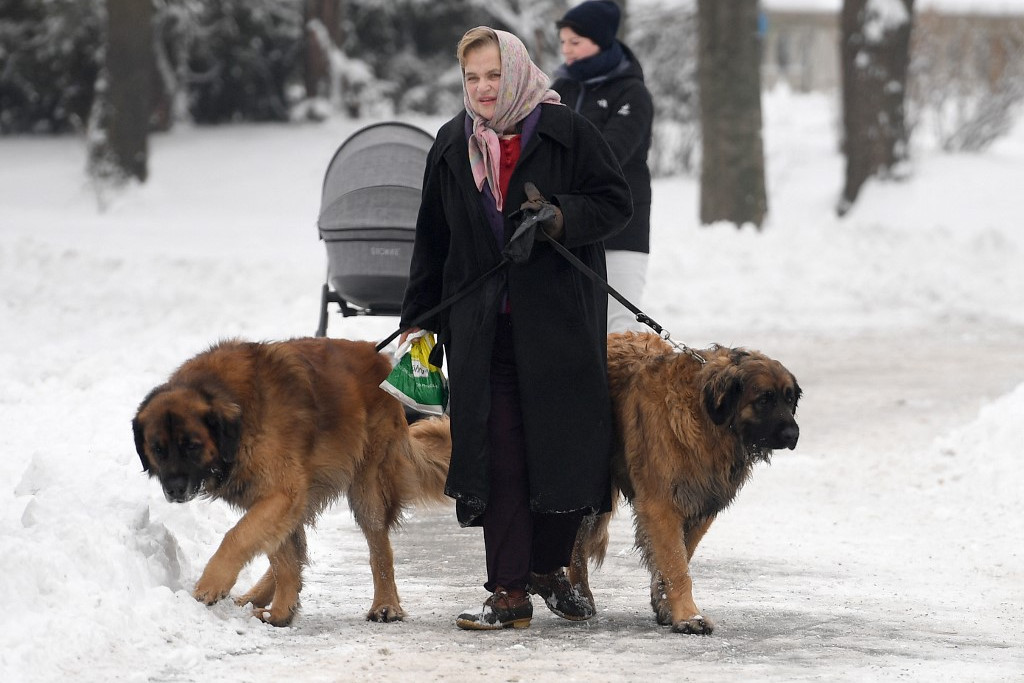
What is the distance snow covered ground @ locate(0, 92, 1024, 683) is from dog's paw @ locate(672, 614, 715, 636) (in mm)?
58

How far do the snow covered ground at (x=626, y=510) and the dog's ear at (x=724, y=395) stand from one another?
2.67 feet

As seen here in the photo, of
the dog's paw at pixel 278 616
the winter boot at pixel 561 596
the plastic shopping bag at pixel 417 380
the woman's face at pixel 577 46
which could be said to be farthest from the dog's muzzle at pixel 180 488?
the woman's face at pixel 577 46

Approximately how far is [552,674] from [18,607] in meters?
1.70

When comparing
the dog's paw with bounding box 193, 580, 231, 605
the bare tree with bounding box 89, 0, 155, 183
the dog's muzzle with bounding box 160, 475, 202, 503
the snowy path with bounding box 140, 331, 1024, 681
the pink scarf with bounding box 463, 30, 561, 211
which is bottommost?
the snowy path with bounding box 140, 331, 1024, 681

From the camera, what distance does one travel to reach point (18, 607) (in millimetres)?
4305

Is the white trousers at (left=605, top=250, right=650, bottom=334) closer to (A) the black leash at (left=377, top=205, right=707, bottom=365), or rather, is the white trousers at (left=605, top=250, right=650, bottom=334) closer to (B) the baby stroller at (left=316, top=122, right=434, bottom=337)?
(B) the baby stroller at (left=316, top=122, right=434, bottom=337)

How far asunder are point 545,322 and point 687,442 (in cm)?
71

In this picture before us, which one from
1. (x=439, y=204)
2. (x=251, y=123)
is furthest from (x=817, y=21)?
(x=439, y=204)

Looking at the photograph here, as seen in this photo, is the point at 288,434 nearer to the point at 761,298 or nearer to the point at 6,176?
the point at 761,298

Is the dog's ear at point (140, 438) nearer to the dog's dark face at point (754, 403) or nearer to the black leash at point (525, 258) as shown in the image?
the black leash at point (525, 258)

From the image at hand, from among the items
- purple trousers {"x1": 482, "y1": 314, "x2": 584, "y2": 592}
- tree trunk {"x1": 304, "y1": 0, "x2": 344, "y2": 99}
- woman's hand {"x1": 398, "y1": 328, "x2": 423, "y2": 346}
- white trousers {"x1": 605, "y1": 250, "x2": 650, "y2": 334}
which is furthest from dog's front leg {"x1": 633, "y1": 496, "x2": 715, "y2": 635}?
tree trunk {"x1": 304, "y1": 0, "x2": 344, "y2": 99}

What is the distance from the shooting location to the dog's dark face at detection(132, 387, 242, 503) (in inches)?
191

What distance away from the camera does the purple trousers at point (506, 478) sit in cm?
525

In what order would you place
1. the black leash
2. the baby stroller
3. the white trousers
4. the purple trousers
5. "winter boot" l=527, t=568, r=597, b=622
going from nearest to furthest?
the black leash → the purple trousers → "winter boot" l=527, t=568, r=597, b=622 → the white trousers → the baby stroller
